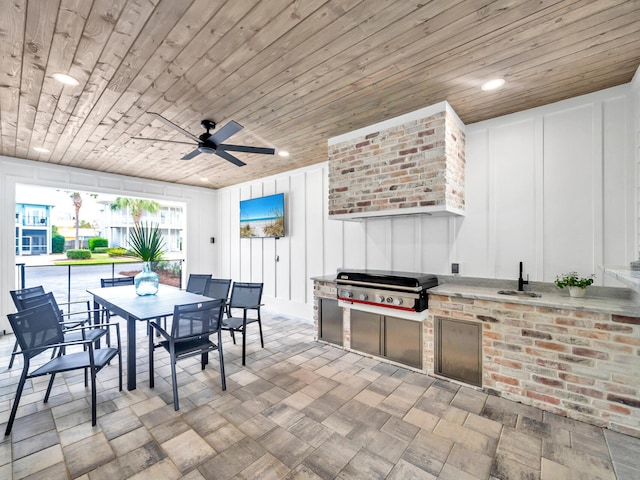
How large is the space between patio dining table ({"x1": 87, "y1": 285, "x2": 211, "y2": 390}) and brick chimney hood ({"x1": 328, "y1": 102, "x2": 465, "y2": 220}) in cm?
214

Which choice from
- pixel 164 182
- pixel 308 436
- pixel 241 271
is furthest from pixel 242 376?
pixel 164 182

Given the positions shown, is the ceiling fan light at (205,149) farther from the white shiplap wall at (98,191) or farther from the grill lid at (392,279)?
the white shiplap wall at (98,191)

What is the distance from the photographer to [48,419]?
7.37 feet

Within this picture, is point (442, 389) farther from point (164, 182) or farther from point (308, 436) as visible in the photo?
point (164, 182)

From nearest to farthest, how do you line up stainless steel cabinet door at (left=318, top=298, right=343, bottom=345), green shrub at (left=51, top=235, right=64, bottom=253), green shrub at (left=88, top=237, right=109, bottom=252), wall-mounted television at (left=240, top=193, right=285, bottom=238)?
stainless steel cabinet door at (left=318, top=298, right=343, bottom=345), wall-mounted television at (left=240, top=193, right=285, bottom=238), green shrub at (left=51, top=235, right=64, bottom=253), green shrub at (left=88, top=237, right=109, bottom=252)

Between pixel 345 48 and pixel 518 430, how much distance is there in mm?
3065

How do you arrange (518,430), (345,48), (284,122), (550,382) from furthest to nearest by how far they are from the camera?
1. (284,122)
2. (550,382)
3. (518,430)
4. (345,48)

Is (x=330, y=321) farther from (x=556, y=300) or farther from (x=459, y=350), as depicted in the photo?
(x=556, y=300)

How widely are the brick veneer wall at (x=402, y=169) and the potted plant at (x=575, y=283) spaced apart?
113cm

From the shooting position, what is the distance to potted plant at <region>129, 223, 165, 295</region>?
10.9 feet

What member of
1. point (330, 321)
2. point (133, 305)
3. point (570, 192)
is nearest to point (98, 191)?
point (133, 305)

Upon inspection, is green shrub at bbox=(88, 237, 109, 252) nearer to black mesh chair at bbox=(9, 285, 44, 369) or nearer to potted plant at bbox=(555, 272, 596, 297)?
black mesh chair at bbox=(9, 285, 44, 369)

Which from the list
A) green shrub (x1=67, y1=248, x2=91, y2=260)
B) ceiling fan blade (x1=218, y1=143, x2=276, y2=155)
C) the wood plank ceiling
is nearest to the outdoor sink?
the wood plank ceiling

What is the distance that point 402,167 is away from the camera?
10.1 ft
